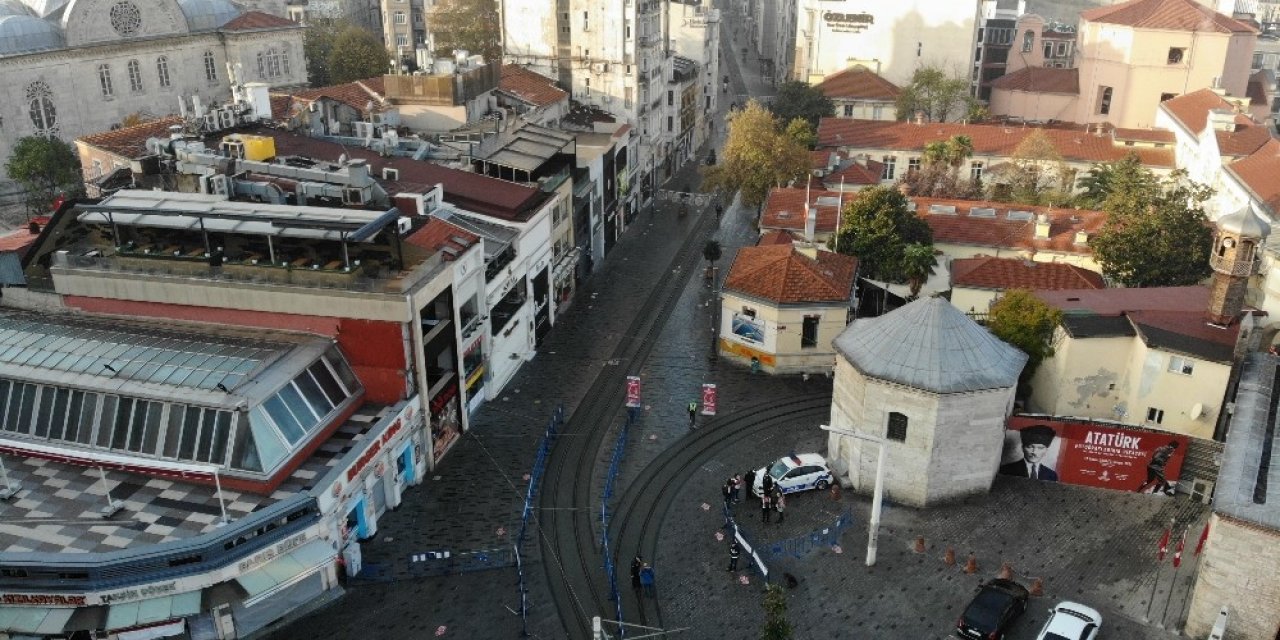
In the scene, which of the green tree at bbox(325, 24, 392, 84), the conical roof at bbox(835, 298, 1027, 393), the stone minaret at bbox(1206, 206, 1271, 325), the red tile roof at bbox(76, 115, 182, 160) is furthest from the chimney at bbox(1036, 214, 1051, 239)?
the green tree at bbox(325, 24, 392, 84)

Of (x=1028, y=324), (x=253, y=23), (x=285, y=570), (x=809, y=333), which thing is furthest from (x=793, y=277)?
(x=253, y=23)

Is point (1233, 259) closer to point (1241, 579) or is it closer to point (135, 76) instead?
point (1241, 579)

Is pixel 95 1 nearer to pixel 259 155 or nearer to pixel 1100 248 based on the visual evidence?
pixel 259 155

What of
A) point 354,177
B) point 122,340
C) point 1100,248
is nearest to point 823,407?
point 1100,248

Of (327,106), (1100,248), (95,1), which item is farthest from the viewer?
(95,1)

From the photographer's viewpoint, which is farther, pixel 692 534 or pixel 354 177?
pixel 354 177

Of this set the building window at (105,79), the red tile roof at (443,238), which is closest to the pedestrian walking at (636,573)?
the red tile roof at (443,238)
